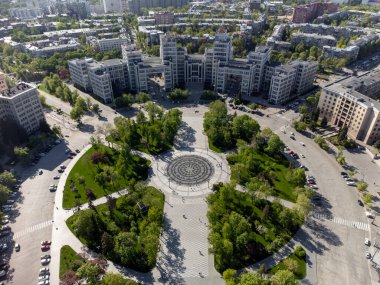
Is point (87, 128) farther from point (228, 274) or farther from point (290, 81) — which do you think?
point (290, 81)

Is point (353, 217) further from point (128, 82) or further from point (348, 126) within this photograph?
point (128, 82)

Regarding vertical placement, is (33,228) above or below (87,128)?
below

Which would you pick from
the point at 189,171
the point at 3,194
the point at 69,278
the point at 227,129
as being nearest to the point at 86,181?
the point at 3,194

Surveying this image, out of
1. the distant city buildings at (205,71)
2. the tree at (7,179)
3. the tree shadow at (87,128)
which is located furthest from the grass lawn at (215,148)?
the tree at (7,179)

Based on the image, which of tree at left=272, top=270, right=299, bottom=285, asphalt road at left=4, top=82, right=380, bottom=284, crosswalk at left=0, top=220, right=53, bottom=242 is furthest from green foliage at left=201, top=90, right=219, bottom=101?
tree at left=272, top=270, right=299, bottom=285

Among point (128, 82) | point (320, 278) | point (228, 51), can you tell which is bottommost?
point (320, 278)

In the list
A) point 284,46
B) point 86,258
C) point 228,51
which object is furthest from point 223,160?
point 284,46

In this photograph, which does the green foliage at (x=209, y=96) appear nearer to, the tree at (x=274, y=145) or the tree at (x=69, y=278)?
the tree at (x=274, y=145)
